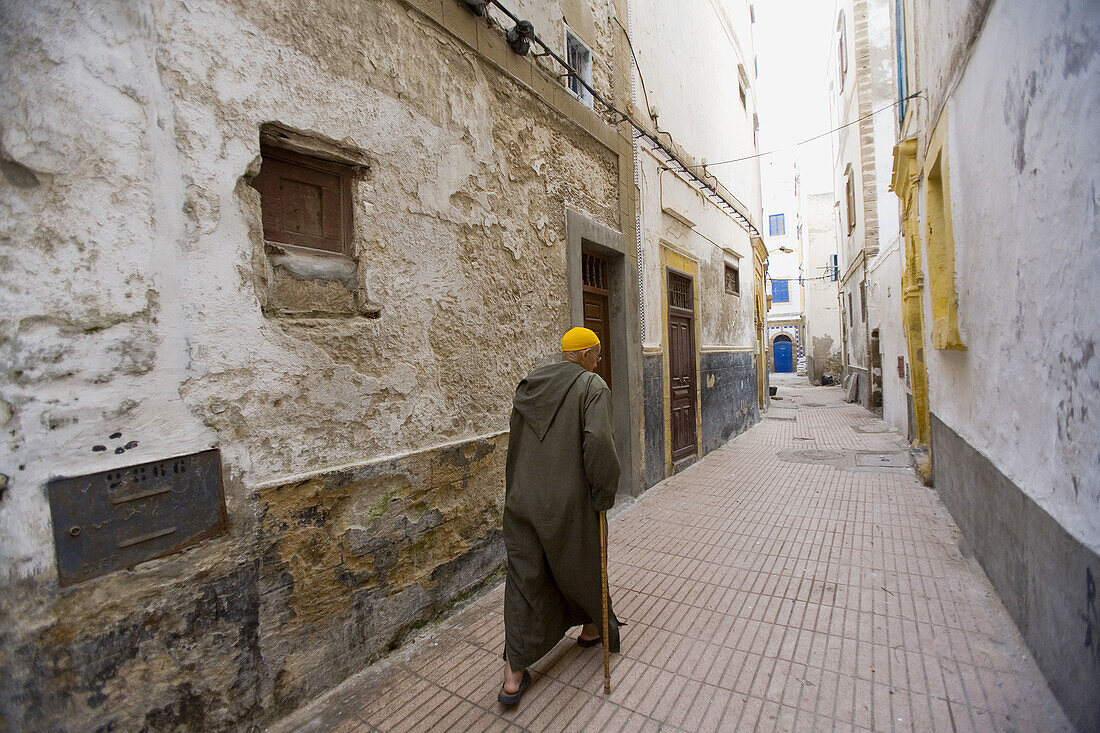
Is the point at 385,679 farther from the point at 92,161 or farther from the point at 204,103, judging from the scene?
the point at 204,103

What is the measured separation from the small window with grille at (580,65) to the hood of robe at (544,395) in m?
3.74

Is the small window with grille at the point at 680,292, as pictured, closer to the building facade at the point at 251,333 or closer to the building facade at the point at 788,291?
the building facade at the point at 251,333

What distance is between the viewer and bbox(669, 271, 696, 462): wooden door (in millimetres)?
7398

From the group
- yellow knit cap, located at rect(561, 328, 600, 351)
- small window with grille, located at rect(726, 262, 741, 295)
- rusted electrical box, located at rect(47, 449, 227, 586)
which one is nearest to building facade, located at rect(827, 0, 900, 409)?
small window with grille, located at rect(726, 262, 741, 295)

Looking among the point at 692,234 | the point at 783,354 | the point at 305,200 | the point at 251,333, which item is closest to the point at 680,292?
the point at 692,234

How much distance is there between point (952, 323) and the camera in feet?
13.8

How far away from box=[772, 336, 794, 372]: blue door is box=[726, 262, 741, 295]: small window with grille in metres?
25.6

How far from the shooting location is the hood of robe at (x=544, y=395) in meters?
2.65

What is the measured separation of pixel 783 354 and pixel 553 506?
35287mm

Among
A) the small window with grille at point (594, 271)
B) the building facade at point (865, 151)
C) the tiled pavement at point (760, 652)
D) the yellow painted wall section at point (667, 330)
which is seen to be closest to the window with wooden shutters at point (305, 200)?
the tiled pavement at point (760, 652)

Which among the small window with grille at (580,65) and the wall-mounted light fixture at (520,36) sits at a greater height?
the small window with grille at (580,65)

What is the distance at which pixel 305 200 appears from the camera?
2.76m

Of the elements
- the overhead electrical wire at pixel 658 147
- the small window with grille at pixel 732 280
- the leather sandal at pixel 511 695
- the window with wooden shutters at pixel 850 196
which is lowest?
the leather sandal at pixel 511 695

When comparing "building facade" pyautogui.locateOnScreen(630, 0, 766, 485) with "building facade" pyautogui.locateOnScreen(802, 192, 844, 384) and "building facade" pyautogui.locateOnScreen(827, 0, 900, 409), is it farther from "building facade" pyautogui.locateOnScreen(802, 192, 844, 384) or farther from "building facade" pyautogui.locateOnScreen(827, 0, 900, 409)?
"building facade" pyautogui.locateOnScreen(802, 192, 844, 384)
